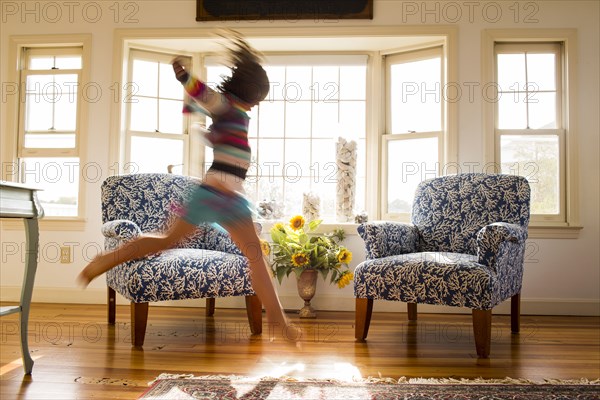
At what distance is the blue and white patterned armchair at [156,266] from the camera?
2.81 m

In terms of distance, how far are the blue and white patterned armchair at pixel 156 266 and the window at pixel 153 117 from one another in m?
1.01

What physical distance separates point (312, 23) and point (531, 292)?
2.68 meters

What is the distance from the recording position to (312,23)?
4.21m

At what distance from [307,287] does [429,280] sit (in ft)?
4.09

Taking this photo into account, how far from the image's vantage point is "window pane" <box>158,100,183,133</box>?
4508 millimetres

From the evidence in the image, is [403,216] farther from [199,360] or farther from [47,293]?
[47,293]

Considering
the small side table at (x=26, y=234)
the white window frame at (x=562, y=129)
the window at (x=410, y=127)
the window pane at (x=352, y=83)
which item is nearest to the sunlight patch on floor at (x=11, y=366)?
the small side table at (x=26, y=234)

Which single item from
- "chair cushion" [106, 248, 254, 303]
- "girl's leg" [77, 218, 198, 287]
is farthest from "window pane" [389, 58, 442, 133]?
"girl's leg" [77, 218, 198, 287]

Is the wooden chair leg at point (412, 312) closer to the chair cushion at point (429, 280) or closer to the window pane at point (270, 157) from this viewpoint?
the chair cushion at point (429, 280)

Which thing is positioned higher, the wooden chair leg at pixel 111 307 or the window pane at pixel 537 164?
the window pane at pixel 537 164

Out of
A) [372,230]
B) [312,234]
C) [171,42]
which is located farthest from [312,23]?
[372,230]

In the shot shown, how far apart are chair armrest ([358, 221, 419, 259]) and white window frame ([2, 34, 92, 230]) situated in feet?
7.89

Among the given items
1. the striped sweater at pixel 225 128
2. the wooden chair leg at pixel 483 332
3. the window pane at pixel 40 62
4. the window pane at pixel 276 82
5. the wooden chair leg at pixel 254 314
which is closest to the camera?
the striped sweater at pixel 225 128

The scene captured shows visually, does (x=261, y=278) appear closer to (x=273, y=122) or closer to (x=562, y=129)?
(x=273, y=122)
